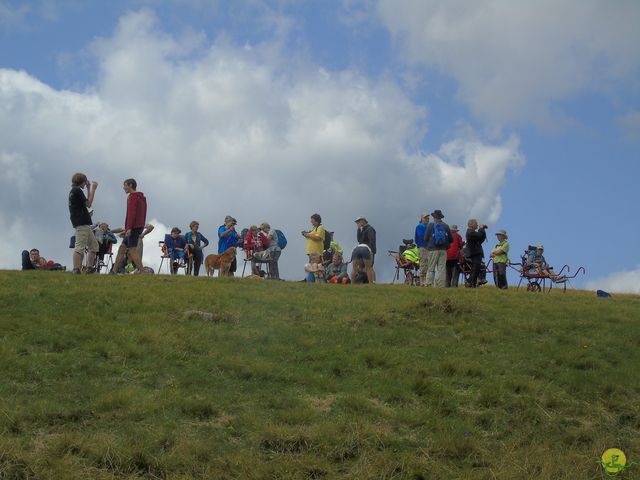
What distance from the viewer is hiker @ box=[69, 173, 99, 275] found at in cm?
2105

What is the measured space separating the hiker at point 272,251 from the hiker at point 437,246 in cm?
454

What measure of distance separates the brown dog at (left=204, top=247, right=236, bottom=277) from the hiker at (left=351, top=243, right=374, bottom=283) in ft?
11.7

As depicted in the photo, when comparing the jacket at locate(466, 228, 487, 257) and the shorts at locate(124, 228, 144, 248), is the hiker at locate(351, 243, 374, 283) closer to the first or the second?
the jacket at locate(466, 228, 487, 257)

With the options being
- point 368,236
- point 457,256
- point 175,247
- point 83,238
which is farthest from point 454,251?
point 83,238

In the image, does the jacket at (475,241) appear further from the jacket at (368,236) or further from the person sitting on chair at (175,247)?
the person sitting on chair at (175,247)

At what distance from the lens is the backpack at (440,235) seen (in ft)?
81.5

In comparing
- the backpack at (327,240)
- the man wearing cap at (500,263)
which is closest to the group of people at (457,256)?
the man wearing cap at (500,263)


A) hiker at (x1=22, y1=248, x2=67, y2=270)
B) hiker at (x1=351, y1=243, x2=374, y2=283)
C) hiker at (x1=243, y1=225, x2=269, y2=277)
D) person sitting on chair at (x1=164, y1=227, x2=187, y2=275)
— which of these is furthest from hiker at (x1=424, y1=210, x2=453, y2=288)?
hiker at (x1=22, y1=248, x2=67, y2=270)

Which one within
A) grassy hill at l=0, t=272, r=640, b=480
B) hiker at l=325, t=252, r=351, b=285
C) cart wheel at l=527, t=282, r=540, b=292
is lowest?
grassy hill at l=0, t=272, r=640, b=480

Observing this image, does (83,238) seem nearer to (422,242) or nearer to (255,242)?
(255,242)

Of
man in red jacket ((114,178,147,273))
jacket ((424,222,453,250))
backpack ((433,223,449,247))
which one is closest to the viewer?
man in red jacket ((114,178,147,273))

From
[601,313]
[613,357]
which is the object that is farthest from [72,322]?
[601,313]

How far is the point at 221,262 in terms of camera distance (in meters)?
26.1

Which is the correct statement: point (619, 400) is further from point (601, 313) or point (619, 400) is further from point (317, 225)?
point (317, 225)
